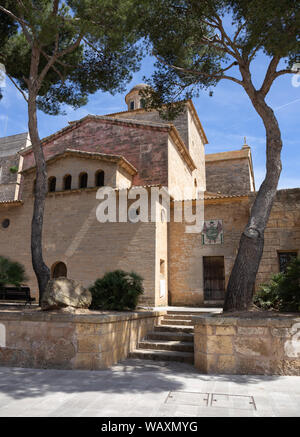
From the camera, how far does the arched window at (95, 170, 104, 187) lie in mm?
13719

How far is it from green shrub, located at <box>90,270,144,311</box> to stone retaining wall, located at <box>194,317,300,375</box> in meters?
2.76

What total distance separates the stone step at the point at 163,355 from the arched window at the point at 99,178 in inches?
334

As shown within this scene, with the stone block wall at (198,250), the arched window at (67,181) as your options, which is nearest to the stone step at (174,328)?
the stone block wall at (198,250)

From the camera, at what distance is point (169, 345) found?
6.72 metres

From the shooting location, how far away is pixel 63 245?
13203 millimetres

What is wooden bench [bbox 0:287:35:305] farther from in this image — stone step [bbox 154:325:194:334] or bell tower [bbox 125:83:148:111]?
bell tower [bbox 125:83:148:111]

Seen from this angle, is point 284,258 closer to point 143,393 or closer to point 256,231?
point 256,231

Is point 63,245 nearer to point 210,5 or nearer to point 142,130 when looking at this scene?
point 142,130

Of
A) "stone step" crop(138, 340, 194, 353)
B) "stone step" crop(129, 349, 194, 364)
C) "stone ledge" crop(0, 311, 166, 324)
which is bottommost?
"stone step" crop(129, 349, 194, 364)

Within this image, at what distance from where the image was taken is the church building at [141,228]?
11.6m

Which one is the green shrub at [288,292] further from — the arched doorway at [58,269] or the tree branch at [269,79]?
the arched doorway at [58,269]

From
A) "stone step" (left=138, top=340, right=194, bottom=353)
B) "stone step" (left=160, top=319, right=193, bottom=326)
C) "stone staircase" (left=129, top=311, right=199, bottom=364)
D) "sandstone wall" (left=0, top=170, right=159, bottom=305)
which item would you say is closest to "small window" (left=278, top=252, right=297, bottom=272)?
"sandstone wall" (left=0, top=170, right=159, bottom=305)

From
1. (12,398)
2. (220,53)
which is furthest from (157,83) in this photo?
(12,398)
